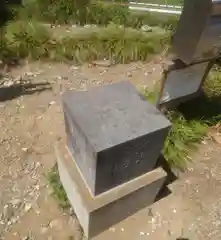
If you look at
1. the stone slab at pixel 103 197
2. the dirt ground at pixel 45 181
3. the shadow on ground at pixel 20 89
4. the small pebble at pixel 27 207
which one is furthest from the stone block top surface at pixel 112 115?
the shadow on ground at pixel 20 89

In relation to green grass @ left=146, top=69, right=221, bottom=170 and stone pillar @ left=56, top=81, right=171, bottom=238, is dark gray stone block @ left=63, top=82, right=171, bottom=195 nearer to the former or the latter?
stone pillar @ left=56, top=81, right=171, bottom=238

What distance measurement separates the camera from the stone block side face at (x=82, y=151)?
2283 millimetres

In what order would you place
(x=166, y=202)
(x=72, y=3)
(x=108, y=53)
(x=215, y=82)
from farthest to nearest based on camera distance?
(x=72, y=3), (x=108, y=53), (x=215, y=82), (x=166, y=202)

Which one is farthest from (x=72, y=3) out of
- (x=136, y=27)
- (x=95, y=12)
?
(x=136, y=27)

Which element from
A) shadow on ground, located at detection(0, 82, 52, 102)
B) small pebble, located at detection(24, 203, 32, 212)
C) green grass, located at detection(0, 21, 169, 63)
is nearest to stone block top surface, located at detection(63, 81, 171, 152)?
small pebble, located at detection(24, 203, 32, 212)

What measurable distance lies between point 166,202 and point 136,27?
367 centimetres

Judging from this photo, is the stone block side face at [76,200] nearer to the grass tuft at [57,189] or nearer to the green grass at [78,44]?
the grass tuft at [57,189]

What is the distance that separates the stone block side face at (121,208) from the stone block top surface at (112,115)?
716mm

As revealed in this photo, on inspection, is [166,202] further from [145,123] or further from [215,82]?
[215,82]

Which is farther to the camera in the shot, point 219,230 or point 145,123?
point 219,230

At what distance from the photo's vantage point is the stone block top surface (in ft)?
7.37

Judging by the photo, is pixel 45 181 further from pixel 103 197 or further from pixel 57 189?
pixel 103 197

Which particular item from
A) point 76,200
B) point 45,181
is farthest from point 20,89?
point 76,200

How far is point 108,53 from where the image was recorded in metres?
5.24
